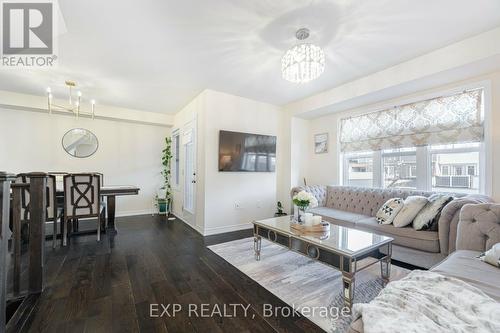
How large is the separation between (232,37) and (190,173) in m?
2.93

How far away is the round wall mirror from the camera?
4.64 m

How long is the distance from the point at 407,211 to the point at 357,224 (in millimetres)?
605

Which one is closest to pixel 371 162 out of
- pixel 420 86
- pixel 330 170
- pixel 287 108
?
pixel 330 170

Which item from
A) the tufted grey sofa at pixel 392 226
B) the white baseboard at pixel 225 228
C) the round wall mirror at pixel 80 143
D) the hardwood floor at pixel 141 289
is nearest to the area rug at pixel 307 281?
the hardwood floor at pixel 141 289

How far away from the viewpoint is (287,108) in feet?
A: 15.4

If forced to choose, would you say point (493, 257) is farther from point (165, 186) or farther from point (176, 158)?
point (165, 186)

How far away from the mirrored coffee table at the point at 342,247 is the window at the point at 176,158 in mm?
3546

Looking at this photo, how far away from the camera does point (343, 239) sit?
6.58ft

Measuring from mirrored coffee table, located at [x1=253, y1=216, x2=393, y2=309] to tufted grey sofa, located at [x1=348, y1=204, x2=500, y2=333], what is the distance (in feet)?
1.50

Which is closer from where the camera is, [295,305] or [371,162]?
[295,305]

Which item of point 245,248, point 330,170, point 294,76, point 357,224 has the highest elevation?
point 294,76

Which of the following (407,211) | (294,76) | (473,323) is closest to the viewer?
(473,323)

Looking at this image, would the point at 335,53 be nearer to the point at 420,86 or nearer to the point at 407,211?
the point at 420,86

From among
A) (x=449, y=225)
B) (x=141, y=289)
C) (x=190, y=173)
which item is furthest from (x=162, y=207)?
(x=449, y=225)
